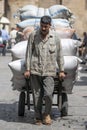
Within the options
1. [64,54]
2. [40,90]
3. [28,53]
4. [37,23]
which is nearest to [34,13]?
[37,23]

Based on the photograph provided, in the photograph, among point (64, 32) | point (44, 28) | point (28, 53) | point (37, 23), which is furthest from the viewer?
point (37, 23)

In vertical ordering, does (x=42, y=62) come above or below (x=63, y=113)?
above

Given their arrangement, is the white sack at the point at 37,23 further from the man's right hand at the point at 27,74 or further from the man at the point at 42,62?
the man's right hand at the point at 27,74

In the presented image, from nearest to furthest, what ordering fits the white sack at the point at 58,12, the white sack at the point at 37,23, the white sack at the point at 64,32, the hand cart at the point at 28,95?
1. the hand cart at the point at 28,95
2. the white sack at the point at 64,32
3. the white sack at the point at 37,23
4. the white sack at the point at 58,12

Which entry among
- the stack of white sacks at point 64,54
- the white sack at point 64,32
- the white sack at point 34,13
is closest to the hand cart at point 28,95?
the stack of white sacks at point 64,54

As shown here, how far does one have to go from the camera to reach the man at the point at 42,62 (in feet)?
32.6

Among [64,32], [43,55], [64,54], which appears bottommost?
[64,54]

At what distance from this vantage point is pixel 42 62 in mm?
9945

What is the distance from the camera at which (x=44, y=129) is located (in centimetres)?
956

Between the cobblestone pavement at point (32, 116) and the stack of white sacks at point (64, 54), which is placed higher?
the stack of white sacks at point (64, 54)

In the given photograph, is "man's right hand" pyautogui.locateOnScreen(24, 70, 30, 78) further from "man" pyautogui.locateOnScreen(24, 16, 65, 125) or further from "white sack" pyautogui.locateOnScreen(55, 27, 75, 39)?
"white sack" pyautogui.locateOnScreen(55, 27, 75, 39)

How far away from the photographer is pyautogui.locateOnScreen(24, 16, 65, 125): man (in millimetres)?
9930

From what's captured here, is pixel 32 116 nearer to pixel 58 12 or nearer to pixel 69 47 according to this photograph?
pixel 69 47

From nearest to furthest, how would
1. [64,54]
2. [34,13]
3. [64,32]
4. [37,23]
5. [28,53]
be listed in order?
[28,53], [64,54], [64,32], [37,23], [34,13]
